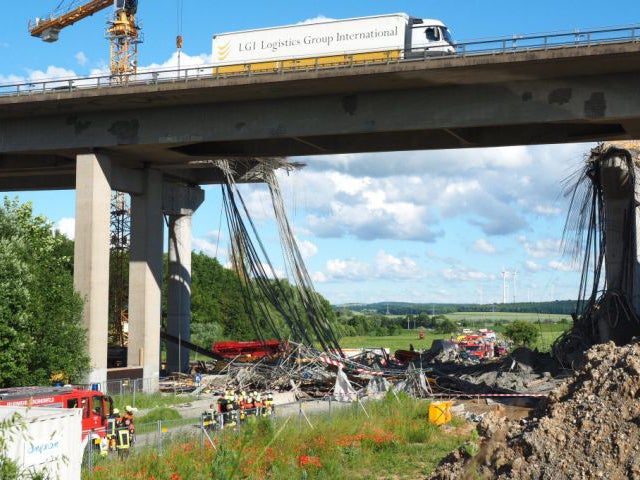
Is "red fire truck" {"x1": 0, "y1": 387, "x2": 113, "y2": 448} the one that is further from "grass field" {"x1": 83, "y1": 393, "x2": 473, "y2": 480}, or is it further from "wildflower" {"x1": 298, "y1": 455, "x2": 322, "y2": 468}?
"wildflower" {"x1": 298, "y1": 455, "x2": 322, "y2": 468}

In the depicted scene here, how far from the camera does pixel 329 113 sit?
3362 cm

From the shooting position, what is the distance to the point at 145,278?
40531 mm

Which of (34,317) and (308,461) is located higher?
(34,317)

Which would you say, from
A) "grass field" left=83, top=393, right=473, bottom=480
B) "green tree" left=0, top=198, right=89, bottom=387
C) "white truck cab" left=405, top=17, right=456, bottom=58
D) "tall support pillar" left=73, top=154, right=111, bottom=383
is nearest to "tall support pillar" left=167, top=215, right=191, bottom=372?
"tall support pillar" left=73, top=154, right=111, bottom=383

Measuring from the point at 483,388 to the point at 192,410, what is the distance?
11.3 meters

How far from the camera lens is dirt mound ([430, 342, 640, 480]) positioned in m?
12.4

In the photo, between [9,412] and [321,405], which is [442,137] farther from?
[9,412]

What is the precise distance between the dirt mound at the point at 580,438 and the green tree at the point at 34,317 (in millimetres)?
20849

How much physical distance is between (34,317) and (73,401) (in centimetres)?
952

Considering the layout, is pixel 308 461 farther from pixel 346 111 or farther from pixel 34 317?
pixel 346 111

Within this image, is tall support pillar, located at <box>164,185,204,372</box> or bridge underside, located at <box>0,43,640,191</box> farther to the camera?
tall support pillar, located at <box>164,185,204,372</box>

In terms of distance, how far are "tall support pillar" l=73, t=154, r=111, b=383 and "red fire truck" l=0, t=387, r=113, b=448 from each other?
11.6m

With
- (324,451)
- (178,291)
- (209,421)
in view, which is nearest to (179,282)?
(178,291)

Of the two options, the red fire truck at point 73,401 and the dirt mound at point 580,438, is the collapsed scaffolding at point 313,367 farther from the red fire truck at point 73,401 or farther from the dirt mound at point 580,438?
the dirt mound at point 580,438
